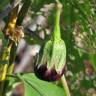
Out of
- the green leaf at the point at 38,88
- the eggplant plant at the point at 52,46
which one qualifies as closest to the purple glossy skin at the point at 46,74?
the eggplant plant at the point at 52,46

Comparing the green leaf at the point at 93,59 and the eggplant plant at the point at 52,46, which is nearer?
the eggplant plant at the point at 52,46

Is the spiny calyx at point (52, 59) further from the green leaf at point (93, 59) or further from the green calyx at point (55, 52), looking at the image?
the green leaf at point (93, 59)

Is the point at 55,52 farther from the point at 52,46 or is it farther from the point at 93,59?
the point at 93,59

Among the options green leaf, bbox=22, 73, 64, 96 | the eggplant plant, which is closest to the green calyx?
the eggplant plant

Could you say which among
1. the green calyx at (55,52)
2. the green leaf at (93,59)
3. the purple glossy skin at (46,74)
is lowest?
the green leaf at (93,59)

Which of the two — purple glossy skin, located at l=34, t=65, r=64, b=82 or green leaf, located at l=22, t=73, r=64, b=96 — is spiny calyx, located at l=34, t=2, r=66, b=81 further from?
green leaf, located at l=22, t=73, r=64, b=96
